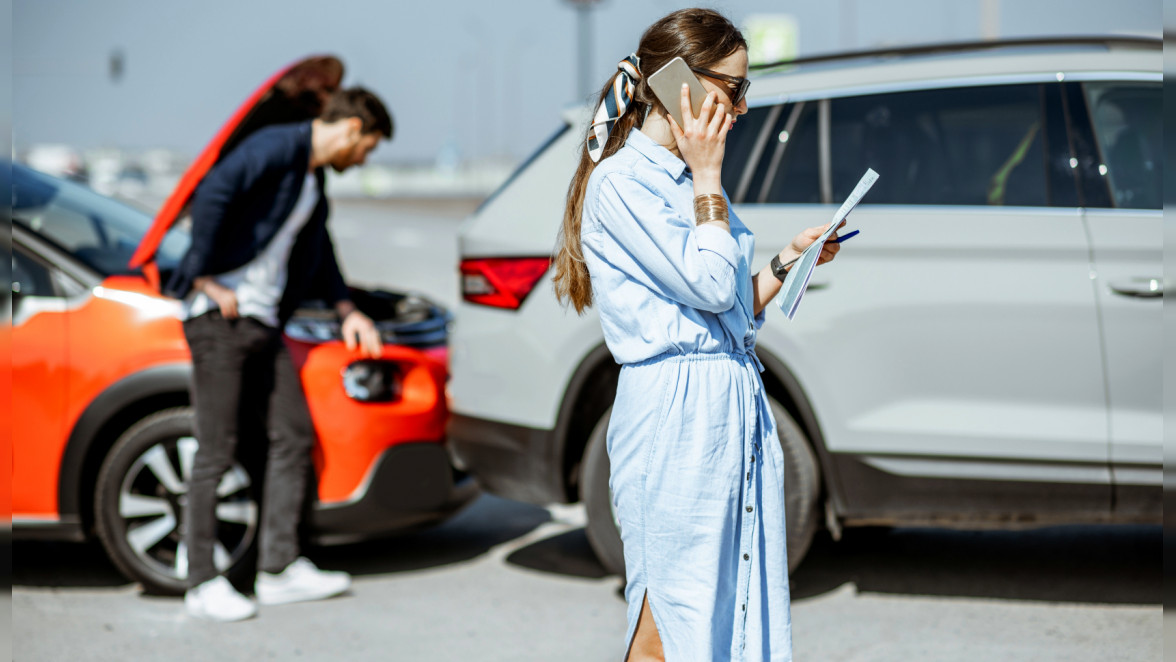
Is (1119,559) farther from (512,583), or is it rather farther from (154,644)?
(154,644)

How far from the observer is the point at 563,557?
15.7 feet

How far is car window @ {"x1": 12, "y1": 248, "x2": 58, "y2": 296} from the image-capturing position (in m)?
4.18

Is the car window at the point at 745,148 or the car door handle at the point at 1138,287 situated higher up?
the car window at the point at 745,148

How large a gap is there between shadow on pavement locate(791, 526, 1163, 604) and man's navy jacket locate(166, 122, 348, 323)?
6.90ft

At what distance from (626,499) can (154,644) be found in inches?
83.6

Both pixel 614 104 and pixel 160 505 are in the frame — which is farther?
pixel 160 505

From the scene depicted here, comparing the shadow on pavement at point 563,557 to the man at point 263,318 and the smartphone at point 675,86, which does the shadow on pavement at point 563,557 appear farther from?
the smartphone at point 675,86

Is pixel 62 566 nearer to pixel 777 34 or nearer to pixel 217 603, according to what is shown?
pixel 217 603

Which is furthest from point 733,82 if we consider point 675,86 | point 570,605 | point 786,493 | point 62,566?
point 62,566

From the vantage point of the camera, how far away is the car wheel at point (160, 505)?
4.12 m

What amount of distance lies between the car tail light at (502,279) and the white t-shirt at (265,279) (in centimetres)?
62

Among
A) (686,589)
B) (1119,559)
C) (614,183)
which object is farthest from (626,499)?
(1119,559)

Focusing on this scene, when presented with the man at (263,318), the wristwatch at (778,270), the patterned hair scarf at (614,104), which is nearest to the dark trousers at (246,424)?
the man at (263,318)

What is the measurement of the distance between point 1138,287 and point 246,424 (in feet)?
9.57
